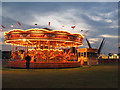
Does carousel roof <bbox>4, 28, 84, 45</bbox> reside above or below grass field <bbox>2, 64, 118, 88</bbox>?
above

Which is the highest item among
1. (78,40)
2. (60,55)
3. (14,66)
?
(78,40)

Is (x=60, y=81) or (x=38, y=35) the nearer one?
(x=60, y=81)

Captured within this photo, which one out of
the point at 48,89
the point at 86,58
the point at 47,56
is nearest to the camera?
the point at 48,89

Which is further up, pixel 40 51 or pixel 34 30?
pixel 34 30

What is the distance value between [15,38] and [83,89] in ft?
44.8

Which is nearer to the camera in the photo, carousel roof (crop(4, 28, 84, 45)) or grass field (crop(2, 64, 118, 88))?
grass field (crop(2, 64, 118, 88))

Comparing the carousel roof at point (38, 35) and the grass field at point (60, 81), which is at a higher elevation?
the carousel roof at point (38, 35)

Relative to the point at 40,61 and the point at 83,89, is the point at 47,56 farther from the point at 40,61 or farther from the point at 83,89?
the point at 83,89

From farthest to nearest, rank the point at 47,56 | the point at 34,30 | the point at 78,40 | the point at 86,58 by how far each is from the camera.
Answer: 1. the point at 86,58
2. the point at 78,40
3. the point at 47,56
4. the point at 34,30

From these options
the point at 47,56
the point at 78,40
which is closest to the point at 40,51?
the point at 47,56

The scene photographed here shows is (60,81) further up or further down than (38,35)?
further down

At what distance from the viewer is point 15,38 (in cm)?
1844

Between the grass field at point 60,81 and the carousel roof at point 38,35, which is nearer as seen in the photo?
the grass field at point 60,81

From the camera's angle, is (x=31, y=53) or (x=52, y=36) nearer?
(x=52, y=36)
